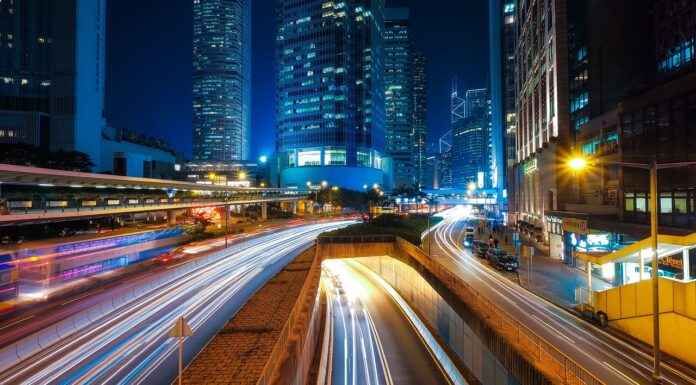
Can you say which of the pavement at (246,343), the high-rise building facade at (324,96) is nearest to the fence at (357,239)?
the pavement at (246,343)

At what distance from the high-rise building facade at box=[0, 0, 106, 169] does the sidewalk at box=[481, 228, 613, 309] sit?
104871 millimetres

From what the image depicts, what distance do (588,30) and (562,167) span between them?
1689 cm

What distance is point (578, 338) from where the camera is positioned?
1733 cm

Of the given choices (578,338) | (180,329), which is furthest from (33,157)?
(578,338)

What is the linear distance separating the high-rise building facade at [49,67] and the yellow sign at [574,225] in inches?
4193

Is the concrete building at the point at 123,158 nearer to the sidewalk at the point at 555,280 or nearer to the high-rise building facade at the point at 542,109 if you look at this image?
the high-rise building facade at the point at 542,109

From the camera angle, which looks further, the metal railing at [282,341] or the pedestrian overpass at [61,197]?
the pedestrian overpass at [61,197]

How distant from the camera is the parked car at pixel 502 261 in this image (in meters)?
32.9

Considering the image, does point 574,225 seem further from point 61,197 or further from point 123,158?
point 123,158

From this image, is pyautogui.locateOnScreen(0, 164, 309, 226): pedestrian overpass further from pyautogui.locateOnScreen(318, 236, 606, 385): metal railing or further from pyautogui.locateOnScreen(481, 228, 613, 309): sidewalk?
pyautogui.locateOnScreen(481, 228, 613, 309): sidewalk

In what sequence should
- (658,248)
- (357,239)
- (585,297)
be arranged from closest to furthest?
(658,248) < (585,297) < (357,239)

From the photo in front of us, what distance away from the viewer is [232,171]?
19862 cm

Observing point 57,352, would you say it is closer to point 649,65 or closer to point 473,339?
point 473,339

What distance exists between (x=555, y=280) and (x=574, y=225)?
7.90 meters
